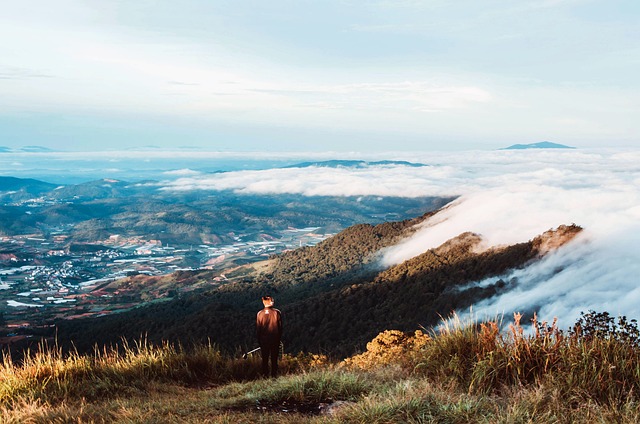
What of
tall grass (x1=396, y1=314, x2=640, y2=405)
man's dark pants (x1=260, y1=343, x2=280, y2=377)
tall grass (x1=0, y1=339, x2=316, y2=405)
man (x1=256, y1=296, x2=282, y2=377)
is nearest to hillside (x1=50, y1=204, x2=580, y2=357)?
tall grass (x1=0, y1=339, x2=316, y2=405)

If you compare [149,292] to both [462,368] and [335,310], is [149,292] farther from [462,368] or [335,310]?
[462,368]

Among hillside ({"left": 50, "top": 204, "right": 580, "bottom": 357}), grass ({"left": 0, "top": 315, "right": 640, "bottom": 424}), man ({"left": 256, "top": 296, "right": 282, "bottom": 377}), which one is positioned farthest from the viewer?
hillside ({"left": 50, "top": 204, "right": 580, "bottom": 357})

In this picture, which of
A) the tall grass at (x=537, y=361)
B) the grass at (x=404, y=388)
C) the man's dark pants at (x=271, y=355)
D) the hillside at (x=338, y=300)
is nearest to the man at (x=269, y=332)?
the man's dark pants at (x=271, y=355)

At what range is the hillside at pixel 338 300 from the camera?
206 feet

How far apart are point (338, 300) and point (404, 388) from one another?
7446 cm

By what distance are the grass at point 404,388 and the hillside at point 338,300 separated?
31.4 m

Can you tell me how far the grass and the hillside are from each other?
1234 inches

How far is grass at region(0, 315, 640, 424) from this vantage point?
19.6ft

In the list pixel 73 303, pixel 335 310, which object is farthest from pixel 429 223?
pixel 73 303

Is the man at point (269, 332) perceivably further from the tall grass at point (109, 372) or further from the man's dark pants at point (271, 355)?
the tall grass at point (109, 372)

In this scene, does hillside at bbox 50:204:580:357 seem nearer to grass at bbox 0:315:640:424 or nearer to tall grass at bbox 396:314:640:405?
grass at bbox 0:315:640:424

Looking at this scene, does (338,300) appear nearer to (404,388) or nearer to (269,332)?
(269,332)

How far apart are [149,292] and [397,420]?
142m

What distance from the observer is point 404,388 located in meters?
6.67
